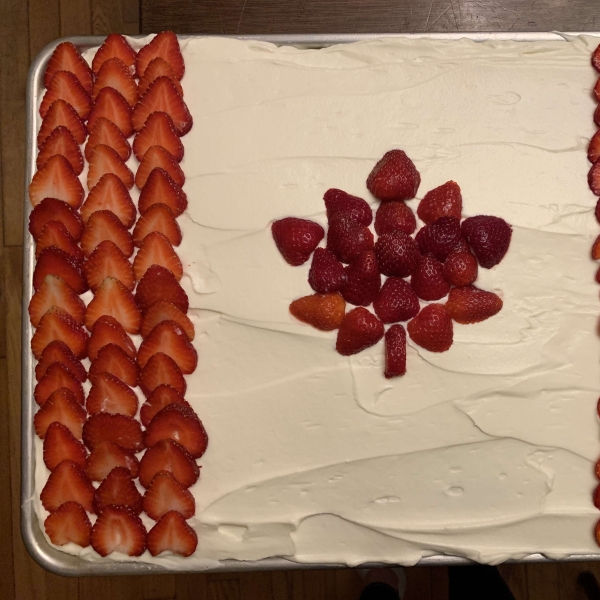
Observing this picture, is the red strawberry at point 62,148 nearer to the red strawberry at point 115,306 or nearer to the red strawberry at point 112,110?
the red strawberry at point 112,110

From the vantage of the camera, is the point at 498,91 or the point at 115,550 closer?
the point at 115,550

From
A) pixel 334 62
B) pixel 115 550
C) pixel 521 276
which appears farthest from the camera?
pixel 334 62

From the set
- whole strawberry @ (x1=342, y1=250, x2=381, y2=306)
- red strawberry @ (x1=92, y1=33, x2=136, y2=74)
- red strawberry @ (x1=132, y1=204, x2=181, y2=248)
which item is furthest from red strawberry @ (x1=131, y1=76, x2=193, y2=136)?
whole strawberry @ (x1=342, y1=250, x2=381, y2=306)

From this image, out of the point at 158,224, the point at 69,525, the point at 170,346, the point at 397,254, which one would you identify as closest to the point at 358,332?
the point at 397,254

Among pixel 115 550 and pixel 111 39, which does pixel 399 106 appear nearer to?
pixel 111 39

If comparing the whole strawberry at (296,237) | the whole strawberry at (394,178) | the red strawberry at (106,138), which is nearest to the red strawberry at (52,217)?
the red strawberry at (106,138)

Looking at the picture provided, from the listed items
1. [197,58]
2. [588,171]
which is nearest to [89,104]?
[197,58]

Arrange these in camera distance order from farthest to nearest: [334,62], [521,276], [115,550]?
1. [334,62]
2. [521,276]
3. [115,550]

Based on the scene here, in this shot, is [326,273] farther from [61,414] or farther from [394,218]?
[61,414]
